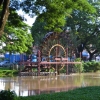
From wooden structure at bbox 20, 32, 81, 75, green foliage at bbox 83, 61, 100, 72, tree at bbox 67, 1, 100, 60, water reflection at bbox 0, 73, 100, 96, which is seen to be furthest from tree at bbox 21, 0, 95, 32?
tree at bbox 67, 1, 100, 60

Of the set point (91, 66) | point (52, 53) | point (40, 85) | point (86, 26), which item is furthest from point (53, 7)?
point (86, 26)

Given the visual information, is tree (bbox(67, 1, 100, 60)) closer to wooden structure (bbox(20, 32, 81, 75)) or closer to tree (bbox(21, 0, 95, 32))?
wooden structure (bbox(20, 32, 81, 75))

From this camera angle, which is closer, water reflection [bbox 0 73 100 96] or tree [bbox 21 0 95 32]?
tree [bbox 21 0 95 32]

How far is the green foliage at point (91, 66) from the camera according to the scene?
39075 mm

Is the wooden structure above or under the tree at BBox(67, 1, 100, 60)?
under

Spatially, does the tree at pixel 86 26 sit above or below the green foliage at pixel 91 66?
above

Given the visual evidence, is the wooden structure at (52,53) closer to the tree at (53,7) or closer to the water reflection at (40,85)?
the water reflection at (40,85)

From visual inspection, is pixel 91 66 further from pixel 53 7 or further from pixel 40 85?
pixel 53 7

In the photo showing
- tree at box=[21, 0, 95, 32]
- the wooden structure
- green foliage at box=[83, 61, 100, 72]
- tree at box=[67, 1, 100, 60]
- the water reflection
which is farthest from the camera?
tree at box=[67, 1, 100, 60]

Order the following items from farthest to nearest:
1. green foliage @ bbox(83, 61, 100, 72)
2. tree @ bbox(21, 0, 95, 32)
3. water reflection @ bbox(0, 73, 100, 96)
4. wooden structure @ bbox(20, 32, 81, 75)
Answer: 1. green foliage @ bbox(83, 61, 100, 72)
2. wooden structure @ bbox(20, 32, 81, 75)
3. water reflection @ bbox(0, 73, 100, 96)
4. tree @ bbox(21, 0, 95, 32)

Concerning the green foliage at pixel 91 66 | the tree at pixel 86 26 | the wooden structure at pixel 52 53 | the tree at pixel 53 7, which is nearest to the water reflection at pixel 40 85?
the tree at pixel 53 7

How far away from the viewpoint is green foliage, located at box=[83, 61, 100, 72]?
39.1 meters

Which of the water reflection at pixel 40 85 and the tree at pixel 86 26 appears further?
the tree at pixel 86 26

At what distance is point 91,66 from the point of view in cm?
4000
